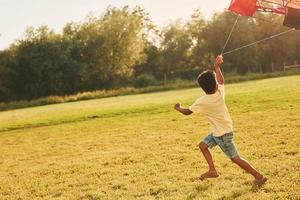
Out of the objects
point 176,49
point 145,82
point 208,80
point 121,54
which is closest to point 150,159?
point 208,80

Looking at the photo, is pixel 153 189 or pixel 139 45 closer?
pixel 153 189

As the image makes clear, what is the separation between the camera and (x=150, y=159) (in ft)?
32.3

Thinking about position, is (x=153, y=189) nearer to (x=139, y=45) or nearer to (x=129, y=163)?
(x=129, y=163)

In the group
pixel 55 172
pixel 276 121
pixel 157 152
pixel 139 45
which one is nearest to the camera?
pixel 55 172

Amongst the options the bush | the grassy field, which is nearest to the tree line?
the bush

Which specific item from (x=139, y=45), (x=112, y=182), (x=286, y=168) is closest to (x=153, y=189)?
(x=112, y=182)

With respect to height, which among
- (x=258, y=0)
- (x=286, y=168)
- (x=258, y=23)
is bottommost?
(x=286, y=168)

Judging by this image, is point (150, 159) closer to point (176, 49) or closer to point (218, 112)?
point (218, 112)

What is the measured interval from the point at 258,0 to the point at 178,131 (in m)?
5.23

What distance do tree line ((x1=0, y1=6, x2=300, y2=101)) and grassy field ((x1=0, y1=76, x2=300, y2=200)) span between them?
48.1 meters

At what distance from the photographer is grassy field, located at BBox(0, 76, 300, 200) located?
7.24 metres

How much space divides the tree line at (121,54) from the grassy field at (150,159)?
158ft

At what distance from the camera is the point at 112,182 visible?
8.12 metres

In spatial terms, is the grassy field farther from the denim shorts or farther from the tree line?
the tree line
